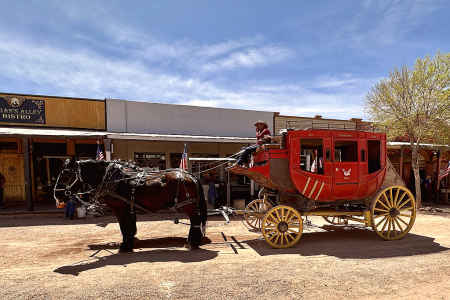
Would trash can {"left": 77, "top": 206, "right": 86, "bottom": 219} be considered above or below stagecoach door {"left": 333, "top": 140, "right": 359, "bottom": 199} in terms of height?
below

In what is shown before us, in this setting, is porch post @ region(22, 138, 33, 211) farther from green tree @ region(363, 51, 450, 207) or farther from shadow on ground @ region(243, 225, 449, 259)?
green tree @ region(363, 51, 450, 207)

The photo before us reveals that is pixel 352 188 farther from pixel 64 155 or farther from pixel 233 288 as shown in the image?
pixel 64 155

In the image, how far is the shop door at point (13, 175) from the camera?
1191cm

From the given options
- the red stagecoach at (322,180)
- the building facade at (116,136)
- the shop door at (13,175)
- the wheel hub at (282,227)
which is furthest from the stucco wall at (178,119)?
the wheel hub at (282,227)

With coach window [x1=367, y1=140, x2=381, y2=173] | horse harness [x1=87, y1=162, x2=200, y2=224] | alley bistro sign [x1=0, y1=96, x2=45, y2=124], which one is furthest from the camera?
alley bistro sign [x1=0, y1=96, x2=45, y2=124]

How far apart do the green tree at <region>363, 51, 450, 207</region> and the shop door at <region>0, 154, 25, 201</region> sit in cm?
1794

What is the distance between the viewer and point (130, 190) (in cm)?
529

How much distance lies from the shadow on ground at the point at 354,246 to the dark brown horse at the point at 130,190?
1.72 meters

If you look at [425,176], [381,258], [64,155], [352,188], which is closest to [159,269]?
[381,258]

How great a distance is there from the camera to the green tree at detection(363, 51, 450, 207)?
10.1m

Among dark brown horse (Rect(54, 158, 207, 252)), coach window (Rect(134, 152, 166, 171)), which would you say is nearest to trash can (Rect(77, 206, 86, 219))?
dark brown horse (Rect(54, 158, 207, 252))

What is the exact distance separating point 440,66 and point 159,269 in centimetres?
1317

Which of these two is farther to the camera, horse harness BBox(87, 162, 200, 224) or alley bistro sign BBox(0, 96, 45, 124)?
alley bistro sign BBox(0, 96, 45, 124)

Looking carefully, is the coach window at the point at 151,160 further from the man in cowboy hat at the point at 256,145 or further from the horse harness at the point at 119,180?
the man in cowboy hat at the point at 256,145
